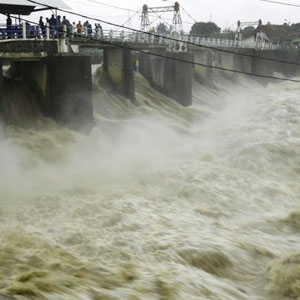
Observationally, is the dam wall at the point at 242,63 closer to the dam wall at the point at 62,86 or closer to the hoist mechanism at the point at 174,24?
the hoist mechanism at the point at 174,24

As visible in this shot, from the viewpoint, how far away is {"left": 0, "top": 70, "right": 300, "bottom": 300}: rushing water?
701 cm

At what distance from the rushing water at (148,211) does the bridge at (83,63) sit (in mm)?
1158

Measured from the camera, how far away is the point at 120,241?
855 cm

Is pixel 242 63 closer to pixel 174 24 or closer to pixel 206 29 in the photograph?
pixel 174 24

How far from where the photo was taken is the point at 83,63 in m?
15.6

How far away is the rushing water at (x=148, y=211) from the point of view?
7012 millimetres

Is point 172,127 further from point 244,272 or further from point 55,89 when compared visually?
point 244,272

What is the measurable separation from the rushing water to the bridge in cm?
116

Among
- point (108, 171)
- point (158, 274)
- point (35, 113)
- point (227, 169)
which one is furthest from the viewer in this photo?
point (35, 113)

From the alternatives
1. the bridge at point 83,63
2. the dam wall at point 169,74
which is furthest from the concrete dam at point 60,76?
the dam wall at point 169,74

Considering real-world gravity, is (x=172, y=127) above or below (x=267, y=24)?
below

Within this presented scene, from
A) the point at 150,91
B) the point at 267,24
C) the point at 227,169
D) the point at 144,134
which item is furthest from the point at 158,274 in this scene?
the point at 267,24

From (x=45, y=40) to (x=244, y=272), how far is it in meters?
10.6

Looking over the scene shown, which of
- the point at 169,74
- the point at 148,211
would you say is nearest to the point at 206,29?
the point at 169,74
